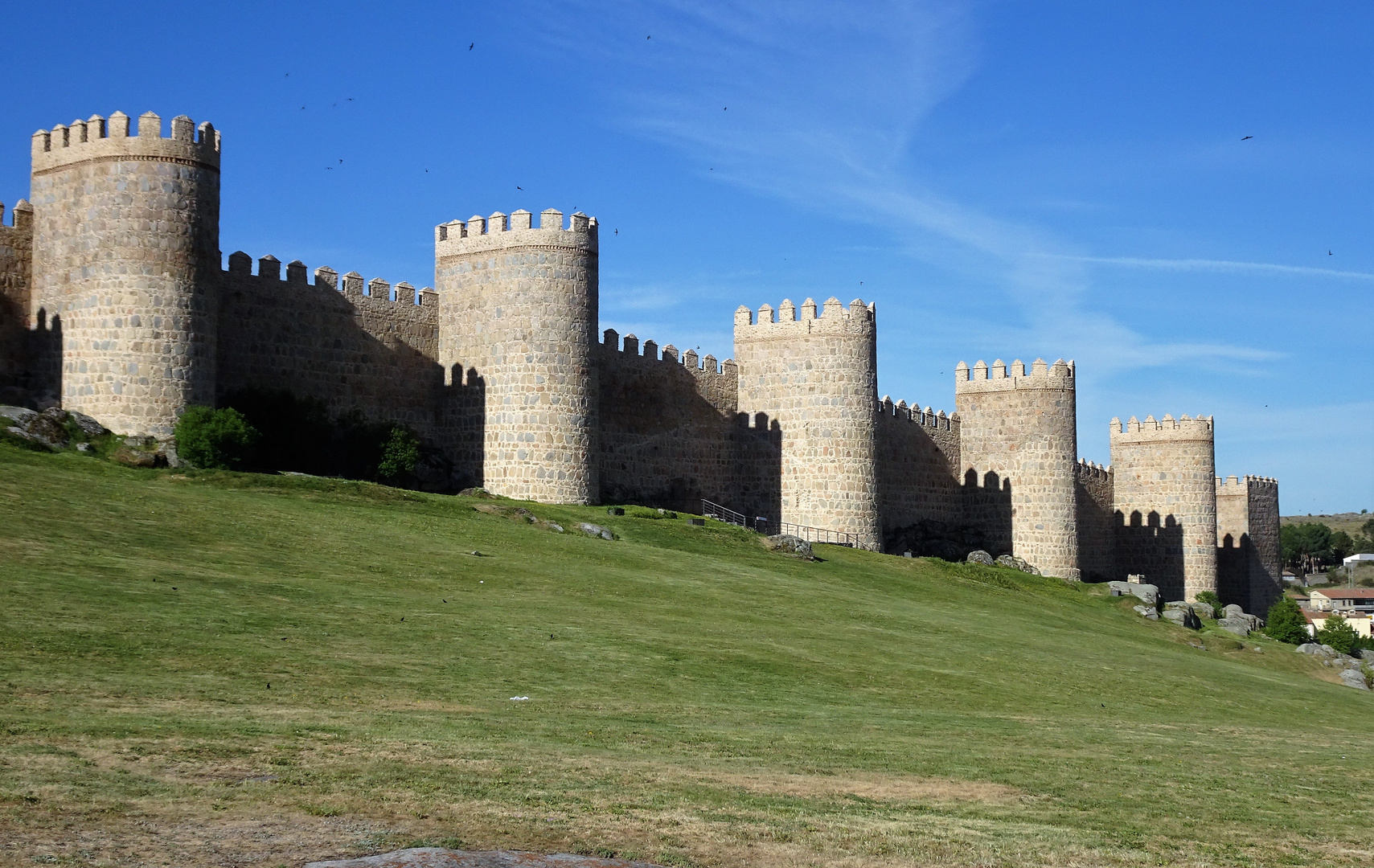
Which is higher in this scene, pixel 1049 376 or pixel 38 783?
pixel 1049 376

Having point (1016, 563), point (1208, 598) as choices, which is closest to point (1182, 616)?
point (1016, 563)

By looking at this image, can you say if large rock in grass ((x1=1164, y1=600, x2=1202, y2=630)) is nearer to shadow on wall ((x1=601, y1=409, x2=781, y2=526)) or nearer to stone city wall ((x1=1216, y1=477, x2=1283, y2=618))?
shadow on wall ((x1=601, y1=409, x2=781, y2=526))

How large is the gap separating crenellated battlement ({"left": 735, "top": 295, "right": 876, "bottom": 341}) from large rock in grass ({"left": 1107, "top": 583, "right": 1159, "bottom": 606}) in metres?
10.5

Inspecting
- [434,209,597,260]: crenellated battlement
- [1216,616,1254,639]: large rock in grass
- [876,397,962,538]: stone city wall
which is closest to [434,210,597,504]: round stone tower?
[434,209,597,260]: crenellated battlement

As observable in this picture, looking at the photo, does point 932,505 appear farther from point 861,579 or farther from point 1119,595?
point 861,579

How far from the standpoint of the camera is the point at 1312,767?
51.2ft

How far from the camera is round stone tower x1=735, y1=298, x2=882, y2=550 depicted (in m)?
44.6

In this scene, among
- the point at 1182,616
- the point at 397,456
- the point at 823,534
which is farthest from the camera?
the point at 823,534

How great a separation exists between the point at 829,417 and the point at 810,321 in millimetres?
2977

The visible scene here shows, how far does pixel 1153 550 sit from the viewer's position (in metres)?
58.0

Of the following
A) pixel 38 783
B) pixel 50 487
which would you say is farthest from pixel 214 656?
pixel 50 487

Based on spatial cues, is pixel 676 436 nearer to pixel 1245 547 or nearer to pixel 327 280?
pixel 327 280

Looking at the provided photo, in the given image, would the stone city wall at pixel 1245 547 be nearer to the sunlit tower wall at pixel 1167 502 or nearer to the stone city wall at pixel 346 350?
the sunlit tower wall at pixel 1167 502

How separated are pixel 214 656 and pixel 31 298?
20.0 m
